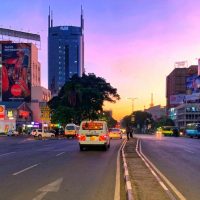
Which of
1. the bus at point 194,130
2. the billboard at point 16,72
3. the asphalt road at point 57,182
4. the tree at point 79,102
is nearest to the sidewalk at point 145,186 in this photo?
the asphalt road at point 57,182

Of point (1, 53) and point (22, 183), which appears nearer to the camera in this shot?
point (22, 183)

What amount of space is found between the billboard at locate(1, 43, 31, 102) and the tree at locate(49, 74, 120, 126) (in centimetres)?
4827

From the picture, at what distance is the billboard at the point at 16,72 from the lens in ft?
497

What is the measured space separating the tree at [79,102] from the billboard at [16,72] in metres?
48.3

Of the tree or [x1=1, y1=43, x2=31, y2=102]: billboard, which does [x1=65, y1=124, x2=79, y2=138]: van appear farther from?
[x1=1, y1=43, x2=31, y2=102]: billboard

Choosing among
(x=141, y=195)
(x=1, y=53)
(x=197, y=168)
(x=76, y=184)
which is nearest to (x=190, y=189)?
(x=141, y=195)

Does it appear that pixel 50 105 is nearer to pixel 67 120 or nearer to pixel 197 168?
pixel 67 120

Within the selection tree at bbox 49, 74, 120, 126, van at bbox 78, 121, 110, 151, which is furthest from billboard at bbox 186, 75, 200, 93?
van at bbox 78, 121, 110, 151

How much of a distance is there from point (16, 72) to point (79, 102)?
60.5 m

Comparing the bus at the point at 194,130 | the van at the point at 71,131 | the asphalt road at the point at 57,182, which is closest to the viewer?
the asphalt road at the point at 57,182

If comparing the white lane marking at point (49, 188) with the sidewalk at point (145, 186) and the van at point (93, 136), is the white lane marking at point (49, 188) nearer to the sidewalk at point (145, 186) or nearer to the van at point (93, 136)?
the sidewalk at point (145, 186)

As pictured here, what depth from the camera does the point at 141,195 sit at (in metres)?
12.1

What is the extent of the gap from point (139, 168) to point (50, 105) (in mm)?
88712

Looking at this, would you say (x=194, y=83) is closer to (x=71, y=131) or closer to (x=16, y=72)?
(x=16, y=72)
